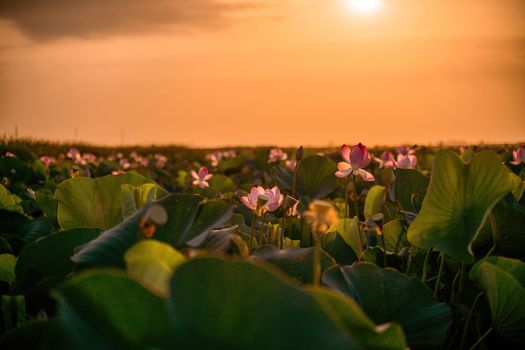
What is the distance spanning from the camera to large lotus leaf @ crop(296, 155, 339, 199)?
97.1 inches

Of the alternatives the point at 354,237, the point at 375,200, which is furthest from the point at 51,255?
the point at 375,200

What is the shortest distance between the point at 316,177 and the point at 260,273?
6.65 ft

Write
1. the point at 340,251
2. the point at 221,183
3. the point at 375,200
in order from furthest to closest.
Result: the point at 221,183 → the point at 375,200 → the point at 340,251

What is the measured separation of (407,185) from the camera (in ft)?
5.74

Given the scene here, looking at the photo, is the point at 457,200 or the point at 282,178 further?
the point at 282,178

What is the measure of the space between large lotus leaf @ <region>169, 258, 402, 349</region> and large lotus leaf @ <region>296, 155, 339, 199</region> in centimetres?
195

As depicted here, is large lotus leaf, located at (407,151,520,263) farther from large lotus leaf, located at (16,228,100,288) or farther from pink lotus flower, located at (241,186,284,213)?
large lotus leaf, located at (16,228,100,288)

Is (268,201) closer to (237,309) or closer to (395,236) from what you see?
(395,236)

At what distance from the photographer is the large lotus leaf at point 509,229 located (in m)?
1.14

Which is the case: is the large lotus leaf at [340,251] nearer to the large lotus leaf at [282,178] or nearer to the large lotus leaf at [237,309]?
the large lotus leaf at [237,309]

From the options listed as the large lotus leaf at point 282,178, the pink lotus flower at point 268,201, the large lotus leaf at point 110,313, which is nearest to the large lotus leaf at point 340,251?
the pink lotus flower at point 268,201

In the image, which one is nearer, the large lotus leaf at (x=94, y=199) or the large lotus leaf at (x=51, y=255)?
the large lotus leaf at (x=51, y=255)

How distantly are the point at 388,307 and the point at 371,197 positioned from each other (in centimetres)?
96

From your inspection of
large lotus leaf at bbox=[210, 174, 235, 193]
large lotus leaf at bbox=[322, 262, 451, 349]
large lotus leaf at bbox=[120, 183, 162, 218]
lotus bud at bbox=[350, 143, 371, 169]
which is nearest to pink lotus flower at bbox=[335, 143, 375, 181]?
lotus bud at bbox=[350, 143, 371, 169]
